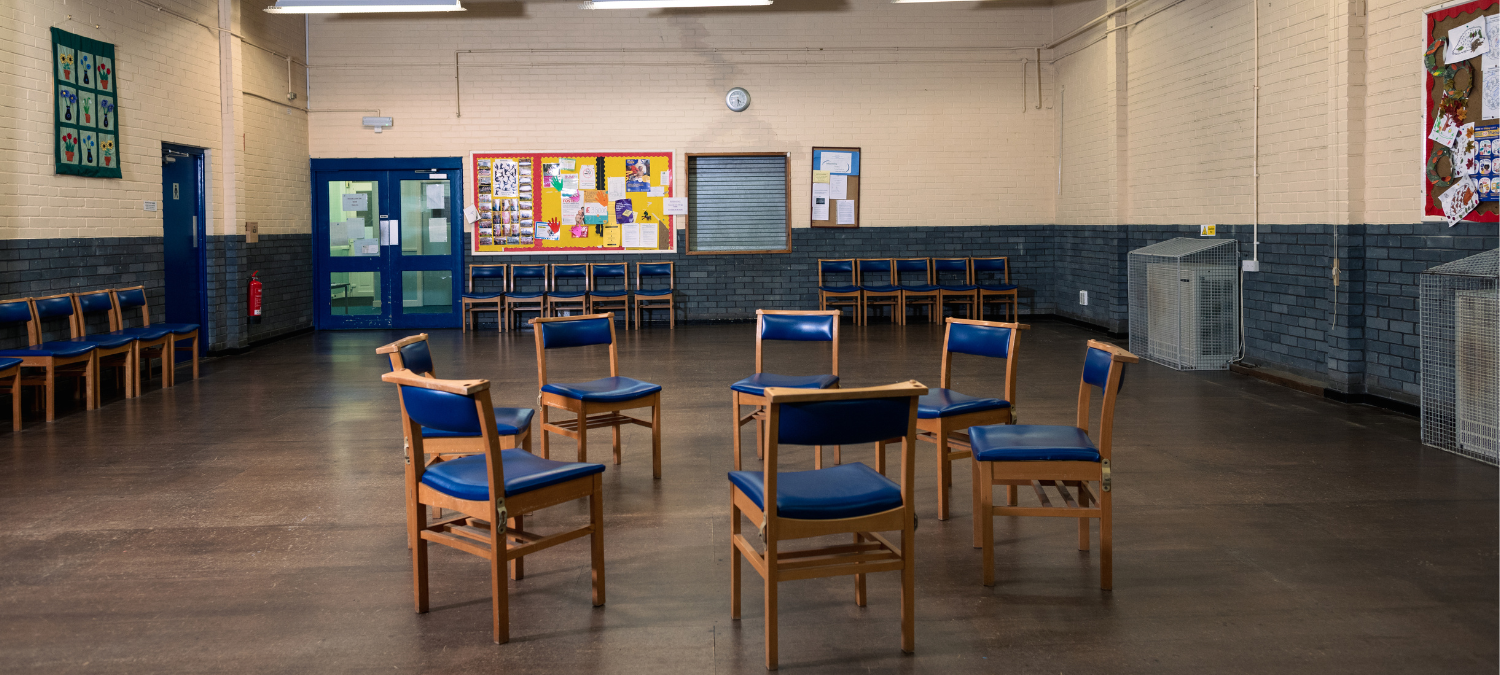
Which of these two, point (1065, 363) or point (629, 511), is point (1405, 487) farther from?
point (1065, 363)

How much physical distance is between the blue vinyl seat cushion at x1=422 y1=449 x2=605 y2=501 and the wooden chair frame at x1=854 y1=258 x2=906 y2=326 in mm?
8821

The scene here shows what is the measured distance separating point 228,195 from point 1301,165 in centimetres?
892

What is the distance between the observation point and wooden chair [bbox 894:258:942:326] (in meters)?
11.9

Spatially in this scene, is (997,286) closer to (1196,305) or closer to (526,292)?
(1196,305)

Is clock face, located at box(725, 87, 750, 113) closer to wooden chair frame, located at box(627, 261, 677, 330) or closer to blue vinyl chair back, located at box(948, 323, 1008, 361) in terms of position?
wooden chair frame, located at box(627, 261, 677, 330)

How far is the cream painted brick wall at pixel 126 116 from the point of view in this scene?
704 cm

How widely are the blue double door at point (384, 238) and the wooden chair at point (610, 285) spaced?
5.05ft

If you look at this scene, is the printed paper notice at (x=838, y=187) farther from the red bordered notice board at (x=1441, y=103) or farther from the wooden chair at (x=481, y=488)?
the wooden chair at (x=481, y=488)

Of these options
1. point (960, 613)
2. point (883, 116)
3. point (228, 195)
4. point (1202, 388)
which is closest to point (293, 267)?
point (228, 195)

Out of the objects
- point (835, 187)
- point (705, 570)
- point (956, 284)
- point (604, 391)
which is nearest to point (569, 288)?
point (835, 187)

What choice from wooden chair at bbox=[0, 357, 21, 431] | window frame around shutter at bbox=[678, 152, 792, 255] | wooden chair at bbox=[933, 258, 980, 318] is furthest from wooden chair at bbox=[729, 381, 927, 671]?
window frame around shutter at bbox=[678, 152, 792, 255]

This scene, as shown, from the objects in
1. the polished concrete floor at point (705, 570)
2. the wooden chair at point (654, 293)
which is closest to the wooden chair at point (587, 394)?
the polished concrete floor at point (705, 570)

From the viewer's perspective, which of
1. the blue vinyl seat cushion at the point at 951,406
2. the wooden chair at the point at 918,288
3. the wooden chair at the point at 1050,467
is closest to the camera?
the wooden chair at the point at 1050,467

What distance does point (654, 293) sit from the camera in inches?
468
